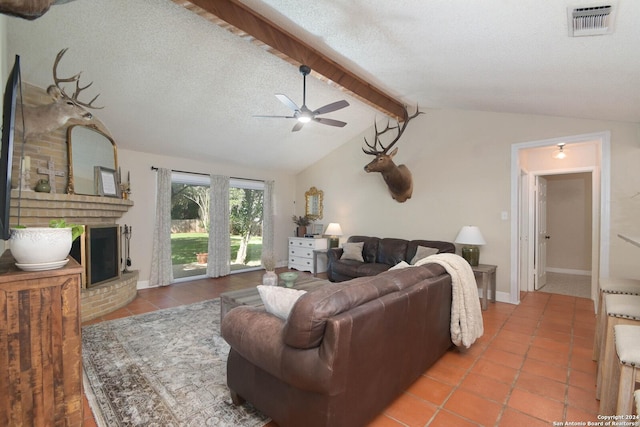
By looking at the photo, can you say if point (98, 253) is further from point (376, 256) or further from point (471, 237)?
point (471, 237)

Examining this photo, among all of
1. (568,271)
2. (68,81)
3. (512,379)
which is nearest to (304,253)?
(512,379)

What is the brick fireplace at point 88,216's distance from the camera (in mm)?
3098

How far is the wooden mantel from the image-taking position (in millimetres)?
3056

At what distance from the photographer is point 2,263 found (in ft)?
4.42

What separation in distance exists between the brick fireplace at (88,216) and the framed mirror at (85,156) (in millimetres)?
259

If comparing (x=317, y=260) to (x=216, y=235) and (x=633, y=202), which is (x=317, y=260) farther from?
(x=633, y=202)

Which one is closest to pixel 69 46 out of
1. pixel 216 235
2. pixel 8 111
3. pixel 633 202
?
pixel 8 111

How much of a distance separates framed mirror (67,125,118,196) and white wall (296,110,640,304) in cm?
425

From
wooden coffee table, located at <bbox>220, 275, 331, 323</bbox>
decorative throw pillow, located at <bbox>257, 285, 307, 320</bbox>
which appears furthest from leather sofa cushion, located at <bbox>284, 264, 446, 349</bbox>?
wooden coffee table, located at <bbox>220, 275, 331, 323</bbox>

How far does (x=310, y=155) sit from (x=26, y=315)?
Result: 18.4 ft

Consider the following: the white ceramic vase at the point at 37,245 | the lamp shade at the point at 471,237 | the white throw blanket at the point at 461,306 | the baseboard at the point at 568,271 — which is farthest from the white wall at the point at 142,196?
the baseboard at the point at 568,271

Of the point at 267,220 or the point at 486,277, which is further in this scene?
the point at 267,220

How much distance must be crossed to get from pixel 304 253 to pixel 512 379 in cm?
452

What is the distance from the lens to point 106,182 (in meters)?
4.13
